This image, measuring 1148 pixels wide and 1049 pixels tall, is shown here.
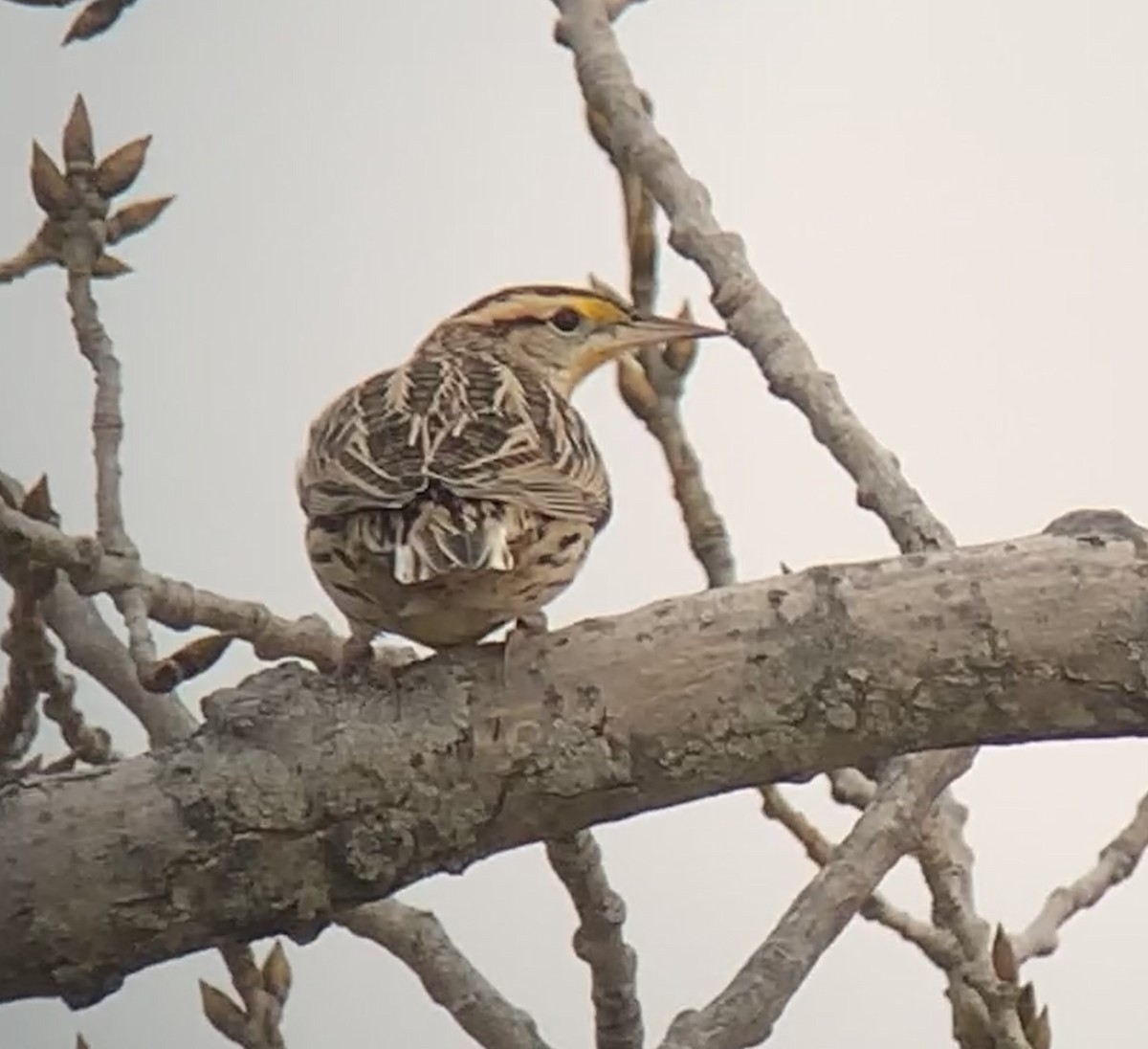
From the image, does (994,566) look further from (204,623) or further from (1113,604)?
(204,623)

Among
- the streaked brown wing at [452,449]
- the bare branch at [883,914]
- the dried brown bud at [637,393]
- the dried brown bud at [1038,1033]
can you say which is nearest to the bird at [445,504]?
the streaked brown wing at [452,449]

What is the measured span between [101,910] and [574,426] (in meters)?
0.67

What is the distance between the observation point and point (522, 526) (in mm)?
1365

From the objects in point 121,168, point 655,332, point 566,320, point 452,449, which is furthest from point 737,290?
point 121,168

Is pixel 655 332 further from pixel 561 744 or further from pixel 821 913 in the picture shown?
pixel 561 744

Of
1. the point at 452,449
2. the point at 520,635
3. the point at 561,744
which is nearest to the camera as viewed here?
the point at 561,744

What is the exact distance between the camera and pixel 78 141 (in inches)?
68.1

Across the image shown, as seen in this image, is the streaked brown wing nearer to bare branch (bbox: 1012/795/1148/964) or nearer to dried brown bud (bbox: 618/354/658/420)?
dried brown bud (bbox: 618/354/658/420)

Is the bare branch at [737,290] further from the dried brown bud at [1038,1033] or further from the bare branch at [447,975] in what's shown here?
A: the bare branch at [447,975]

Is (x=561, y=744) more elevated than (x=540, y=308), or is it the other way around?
(x=540, y=308)

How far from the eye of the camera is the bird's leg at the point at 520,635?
1173 mm

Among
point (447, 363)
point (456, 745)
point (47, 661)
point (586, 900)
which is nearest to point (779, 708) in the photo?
point (456, 745)

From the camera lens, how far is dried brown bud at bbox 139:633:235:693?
1.50m

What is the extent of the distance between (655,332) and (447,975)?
617 millimetres
